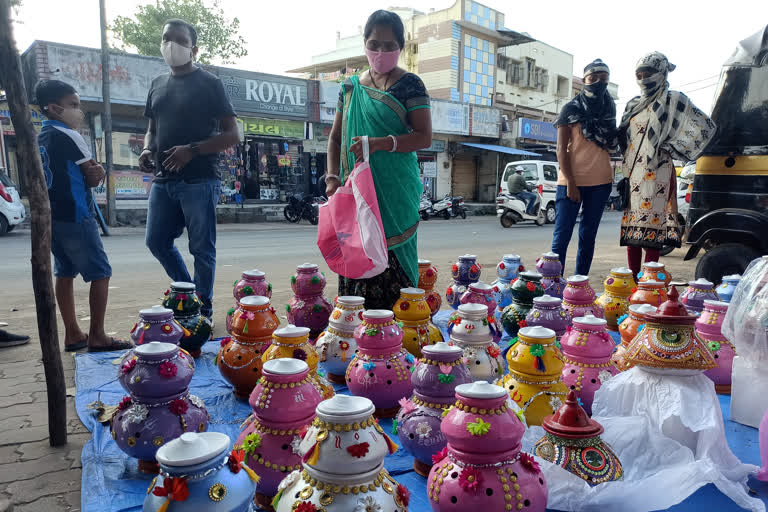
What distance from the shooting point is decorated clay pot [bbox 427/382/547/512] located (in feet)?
4.08

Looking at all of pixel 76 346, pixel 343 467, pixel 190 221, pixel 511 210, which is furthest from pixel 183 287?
pixel 511 210

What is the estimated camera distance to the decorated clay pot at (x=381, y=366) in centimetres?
203

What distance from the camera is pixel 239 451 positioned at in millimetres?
1471

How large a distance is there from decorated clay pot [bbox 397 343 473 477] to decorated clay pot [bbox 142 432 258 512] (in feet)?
2.17

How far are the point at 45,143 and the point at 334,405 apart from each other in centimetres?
261

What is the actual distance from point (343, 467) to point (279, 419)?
411 mm

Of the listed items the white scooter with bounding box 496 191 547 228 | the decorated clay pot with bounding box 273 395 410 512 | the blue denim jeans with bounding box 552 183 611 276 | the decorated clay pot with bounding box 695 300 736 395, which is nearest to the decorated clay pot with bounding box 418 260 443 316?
the blue denim jeans with bounding box 552 183 611 276

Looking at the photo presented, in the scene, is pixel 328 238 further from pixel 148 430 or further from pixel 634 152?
pixel 634 152

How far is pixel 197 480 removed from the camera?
1.09 meters

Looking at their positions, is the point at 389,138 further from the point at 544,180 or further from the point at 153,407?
the point at 544,180

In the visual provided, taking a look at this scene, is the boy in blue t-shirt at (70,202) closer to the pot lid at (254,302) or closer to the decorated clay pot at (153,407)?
the pot lid at (254,302)

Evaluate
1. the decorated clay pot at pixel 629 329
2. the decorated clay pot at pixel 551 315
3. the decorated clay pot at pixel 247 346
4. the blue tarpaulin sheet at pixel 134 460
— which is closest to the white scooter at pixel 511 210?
the decorated clay pot at pixel 551 315

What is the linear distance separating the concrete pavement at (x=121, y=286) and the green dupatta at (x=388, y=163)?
1.52 metres

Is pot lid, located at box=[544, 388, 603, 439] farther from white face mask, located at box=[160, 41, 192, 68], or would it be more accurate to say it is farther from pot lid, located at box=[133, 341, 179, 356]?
white face mask, located at box=[160, 41, 192, 68]
